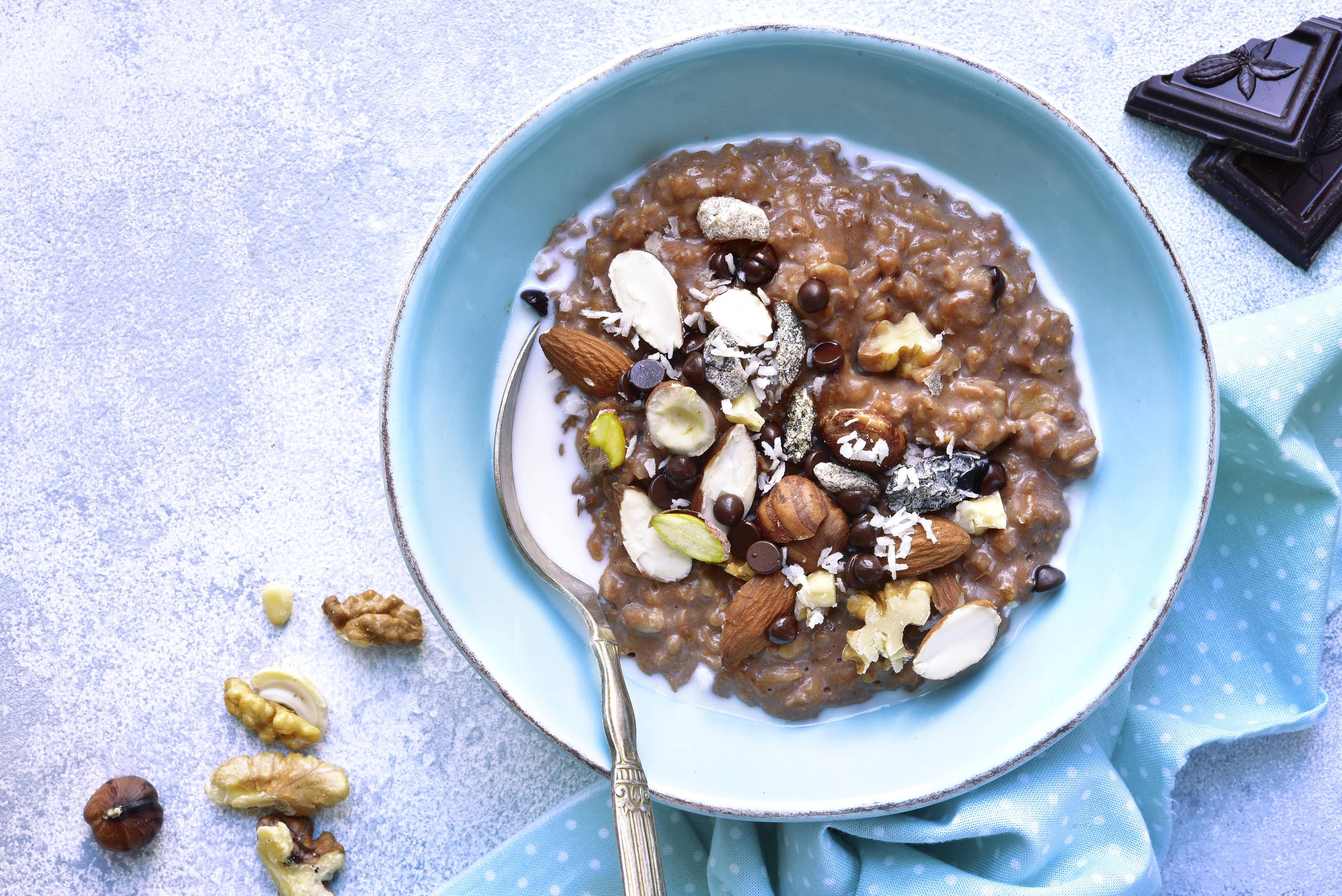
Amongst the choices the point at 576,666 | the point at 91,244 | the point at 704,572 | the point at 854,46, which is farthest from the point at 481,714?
the point at 854,46

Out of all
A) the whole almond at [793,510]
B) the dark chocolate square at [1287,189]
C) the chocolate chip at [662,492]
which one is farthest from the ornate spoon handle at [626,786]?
the dark chocolate square at [1287,189]

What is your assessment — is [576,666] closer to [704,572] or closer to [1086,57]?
[704,572]

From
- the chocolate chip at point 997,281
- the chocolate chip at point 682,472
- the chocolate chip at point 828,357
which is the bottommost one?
the chocolate chip at point 682,472

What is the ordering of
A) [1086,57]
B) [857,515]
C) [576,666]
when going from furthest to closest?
[1086,57] < [576,666] < [857,515]

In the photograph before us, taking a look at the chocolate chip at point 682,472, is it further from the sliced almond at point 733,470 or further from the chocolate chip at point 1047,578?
the chocolate chip at point 1047,578

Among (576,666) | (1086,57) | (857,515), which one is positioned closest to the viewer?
(857,515)

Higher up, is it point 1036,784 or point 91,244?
point 91,244
